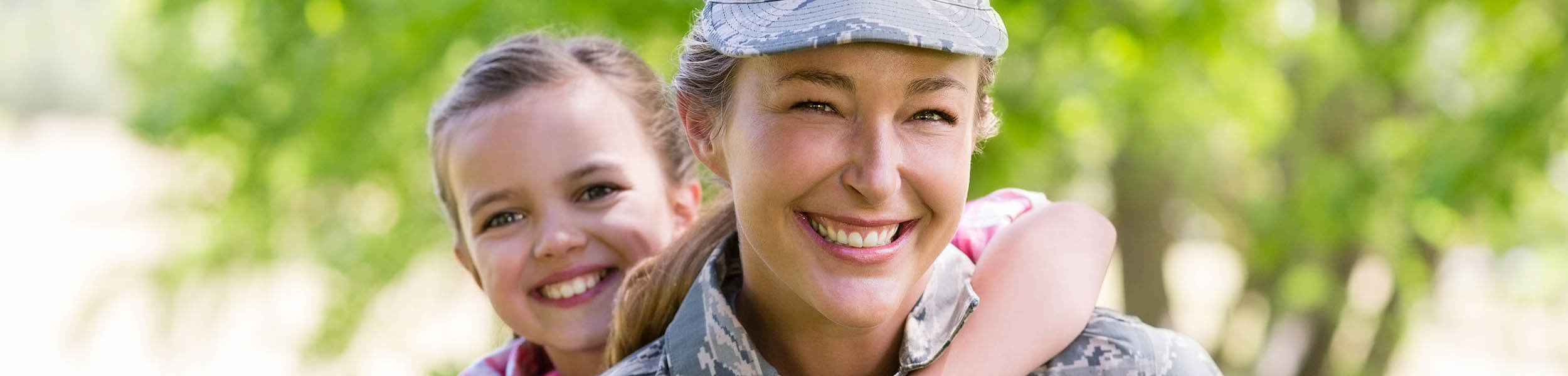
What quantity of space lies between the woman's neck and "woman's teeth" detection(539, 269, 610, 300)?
1.87ft

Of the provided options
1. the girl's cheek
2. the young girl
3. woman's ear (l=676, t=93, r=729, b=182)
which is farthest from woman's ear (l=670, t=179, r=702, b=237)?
woman's ear (l=676, t=93, r=729, b=182)

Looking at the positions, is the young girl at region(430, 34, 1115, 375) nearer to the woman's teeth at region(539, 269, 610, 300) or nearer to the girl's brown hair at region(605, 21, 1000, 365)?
the woman's teeth at region(539, 269, 610, 300)

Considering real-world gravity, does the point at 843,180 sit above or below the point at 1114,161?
below

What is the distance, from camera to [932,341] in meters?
2.15

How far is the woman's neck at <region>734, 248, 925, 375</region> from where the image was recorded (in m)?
2.14

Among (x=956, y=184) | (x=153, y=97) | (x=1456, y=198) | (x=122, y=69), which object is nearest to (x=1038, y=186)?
(x=1456, y=198)

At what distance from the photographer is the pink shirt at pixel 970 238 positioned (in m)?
2.45

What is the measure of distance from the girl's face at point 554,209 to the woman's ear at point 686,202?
12 centimetres

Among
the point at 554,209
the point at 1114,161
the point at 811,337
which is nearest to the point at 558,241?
the point at 554,209

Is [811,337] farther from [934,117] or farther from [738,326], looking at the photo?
[934,117]

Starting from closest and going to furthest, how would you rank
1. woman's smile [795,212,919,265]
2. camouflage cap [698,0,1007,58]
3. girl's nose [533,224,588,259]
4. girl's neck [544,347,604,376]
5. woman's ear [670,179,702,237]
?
camouflage cap [698,0,1007,58]
woman's smile [795,212,919,265]
girl's nose [533,224,588,259]
girl's neck [544,347,604,376]
woman's ear [670,179,702,237]

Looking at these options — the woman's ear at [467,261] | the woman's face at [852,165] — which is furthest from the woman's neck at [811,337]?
the woman's ear at [467,261]

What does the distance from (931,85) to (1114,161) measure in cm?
549

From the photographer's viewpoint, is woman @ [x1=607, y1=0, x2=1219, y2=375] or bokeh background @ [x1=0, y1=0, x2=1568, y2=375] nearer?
woman @ [x1=607, y1=0, x2=1219, y2=375]
